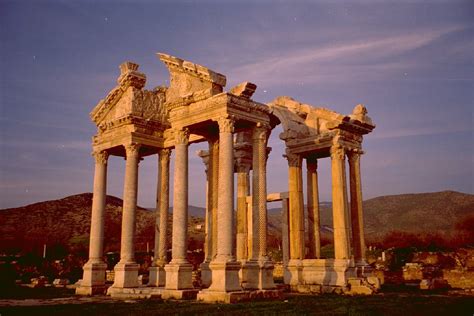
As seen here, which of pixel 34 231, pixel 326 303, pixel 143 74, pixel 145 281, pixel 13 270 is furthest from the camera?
pixel 34 231

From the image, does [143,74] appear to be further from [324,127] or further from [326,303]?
[326,303]

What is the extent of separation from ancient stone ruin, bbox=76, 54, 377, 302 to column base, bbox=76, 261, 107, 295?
5cm

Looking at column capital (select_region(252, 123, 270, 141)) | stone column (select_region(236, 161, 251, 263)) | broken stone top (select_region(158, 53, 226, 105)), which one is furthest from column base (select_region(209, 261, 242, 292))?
broken stone top (select_region(158, 53, 226, 105))

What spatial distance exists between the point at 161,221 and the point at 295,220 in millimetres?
7464

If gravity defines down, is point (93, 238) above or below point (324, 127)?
below

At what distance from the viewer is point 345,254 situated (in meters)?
23.0

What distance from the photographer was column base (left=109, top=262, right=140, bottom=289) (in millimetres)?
21484

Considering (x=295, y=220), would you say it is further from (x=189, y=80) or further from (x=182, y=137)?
(x=189, y=80)

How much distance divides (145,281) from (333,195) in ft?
45.0

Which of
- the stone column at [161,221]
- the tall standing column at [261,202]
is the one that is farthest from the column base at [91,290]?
the tall standing column at [261,202]

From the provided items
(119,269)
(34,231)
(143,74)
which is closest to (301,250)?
(119,269)

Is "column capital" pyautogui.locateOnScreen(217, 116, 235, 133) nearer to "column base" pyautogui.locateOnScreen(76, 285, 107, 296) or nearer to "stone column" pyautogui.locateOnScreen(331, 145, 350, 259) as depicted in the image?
"stone column" pyautogui.locateOnScreen(331, 145, 350, 259)

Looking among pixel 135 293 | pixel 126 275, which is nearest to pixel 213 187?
pixel 126 275

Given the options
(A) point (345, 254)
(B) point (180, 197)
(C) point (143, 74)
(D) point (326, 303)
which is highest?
(C) point (143, 74)
